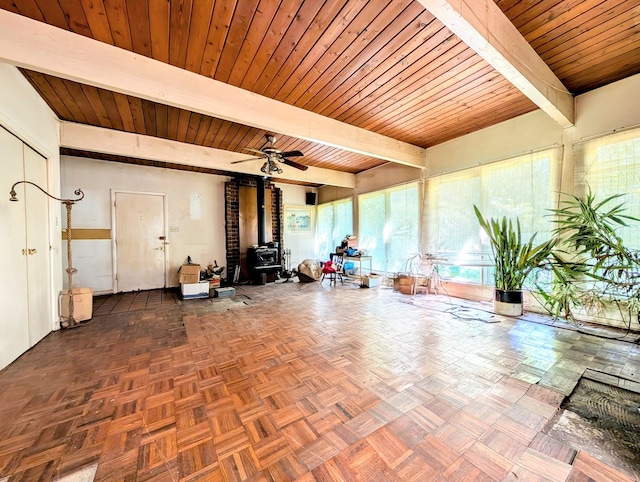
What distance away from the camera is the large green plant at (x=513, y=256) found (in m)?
3.25

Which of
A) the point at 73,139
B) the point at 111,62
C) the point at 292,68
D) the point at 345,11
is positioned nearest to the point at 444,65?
the point at 345,11

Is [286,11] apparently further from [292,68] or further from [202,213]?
[202,213]

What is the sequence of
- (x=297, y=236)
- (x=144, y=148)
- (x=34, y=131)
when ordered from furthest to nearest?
(x=297, y=236)
(x=144, y=148)
(x=34, y=131)

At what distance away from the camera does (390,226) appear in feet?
19.3

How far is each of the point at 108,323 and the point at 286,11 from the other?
4068mm

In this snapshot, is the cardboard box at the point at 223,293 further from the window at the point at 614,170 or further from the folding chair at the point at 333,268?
the window at the point at 614,170

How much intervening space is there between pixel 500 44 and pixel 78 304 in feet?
17.4

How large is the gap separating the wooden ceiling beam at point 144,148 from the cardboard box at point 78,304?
6.81 ft

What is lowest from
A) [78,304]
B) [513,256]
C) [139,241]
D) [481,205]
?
[78,304]

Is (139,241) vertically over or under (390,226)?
under

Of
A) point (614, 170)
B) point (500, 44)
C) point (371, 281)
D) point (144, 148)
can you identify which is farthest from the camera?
point (371, 281)

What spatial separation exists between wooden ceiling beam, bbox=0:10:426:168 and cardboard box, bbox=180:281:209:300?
127 inches

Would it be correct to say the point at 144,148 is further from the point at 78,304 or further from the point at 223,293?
the point at 223,293

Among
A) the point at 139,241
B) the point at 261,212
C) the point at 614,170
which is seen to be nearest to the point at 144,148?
the point at 139,241
